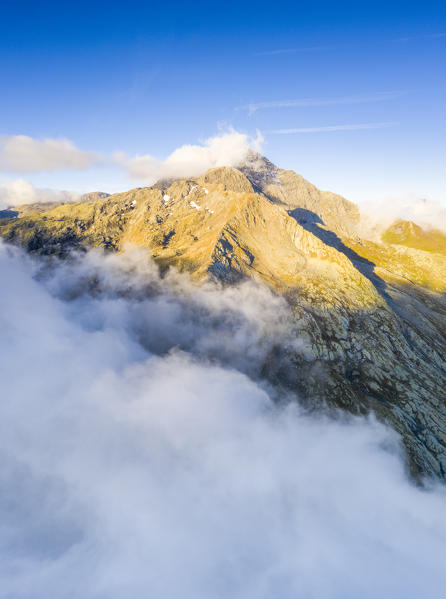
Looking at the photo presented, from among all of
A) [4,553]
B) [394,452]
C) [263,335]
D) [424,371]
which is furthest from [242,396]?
[4,553]

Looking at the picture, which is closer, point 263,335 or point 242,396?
point 263,335

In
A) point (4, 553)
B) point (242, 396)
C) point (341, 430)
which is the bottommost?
point (4, 553)

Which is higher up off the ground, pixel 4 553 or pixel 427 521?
pixel 427 521

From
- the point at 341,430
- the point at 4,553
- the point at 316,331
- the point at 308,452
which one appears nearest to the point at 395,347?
the point at 316,331

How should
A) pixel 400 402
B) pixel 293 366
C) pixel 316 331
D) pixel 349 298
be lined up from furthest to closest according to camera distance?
pixel 349 298 < pixel 316 331 < pixel 293 366 < pixel 400 402

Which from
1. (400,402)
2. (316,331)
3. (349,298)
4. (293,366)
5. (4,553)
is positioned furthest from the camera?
(349,298)

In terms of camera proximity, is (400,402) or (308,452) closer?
(400,402)

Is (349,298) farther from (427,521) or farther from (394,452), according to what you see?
(427,521)

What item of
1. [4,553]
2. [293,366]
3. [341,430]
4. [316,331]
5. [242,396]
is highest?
[316,331]

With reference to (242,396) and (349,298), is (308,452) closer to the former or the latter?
(242,396)
